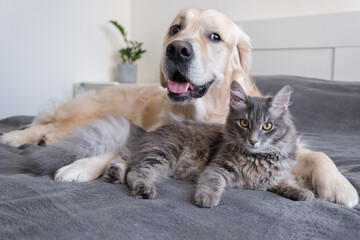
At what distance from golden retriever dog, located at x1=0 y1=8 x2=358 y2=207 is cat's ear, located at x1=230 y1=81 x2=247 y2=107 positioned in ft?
0.88

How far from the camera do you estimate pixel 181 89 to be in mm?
1716

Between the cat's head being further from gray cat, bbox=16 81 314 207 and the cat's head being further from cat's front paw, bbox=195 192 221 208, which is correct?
cat's front paw, bbox=195 192 221 208

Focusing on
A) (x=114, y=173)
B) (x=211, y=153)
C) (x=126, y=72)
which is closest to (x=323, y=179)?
(x=211, y=153)

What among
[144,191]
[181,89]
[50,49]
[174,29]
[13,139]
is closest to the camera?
[144,191]

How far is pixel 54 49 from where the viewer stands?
12.1 feet

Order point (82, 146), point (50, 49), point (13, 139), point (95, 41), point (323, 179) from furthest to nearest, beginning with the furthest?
point (95, 41), point (50, 49), point (13, 139), point (82, 146), point (323, 179)

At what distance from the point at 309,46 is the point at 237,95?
2.23 m

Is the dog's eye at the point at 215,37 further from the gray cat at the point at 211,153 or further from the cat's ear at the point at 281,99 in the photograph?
the cat's ear at the point at 281,99

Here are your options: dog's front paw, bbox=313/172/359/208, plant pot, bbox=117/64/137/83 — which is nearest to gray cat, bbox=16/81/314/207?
dog's front paw, bbox=313/172/359/208

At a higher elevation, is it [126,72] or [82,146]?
[126,72]

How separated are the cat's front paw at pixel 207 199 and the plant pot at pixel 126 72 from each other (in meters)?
3.42

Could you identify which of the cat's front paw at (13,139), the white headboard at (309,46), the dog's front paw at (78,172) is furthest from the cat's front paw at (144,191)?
the white headboard at (309,46)

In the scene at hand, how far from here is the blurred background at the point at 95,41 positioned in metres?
3.16

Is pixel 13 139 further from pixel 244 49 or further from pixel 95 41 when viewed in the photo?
pixel 95 41
